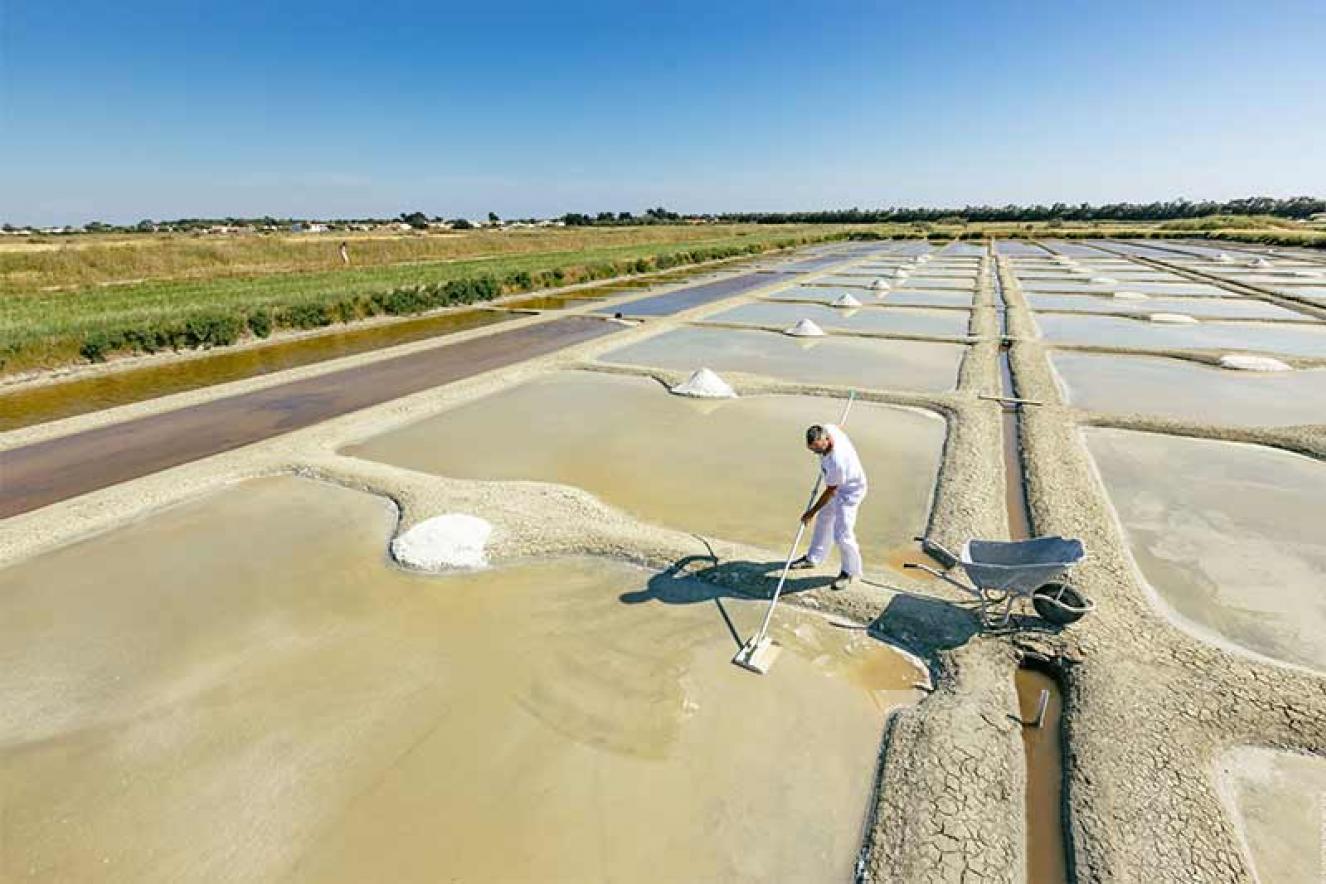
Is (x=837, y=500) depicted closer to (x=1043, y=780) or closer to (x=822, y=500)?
(x=822, y=500)

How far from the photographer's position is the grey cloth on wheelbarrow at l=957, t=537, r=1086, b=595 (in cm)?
403

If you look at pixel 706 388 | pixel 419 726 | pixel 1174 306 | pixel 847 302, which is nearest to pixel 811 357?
pixel 706 388

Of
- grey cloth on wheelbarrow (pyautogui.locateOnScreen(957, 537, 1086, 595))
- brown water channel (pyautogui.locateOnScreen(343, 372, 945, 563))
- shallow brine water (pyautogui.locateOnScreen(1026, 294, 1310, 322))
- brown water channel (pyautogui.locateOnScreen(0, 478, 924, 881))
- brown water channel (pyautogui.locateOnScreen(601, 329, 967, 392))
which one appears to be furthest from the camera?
shallow brine water (pyautogui.locateOnScreen(1026, 294, 1310, 322))

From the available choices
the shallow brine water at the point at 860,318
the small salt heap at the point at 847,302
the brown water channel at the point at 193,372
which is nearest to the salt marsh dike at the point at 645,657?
the brown water channel at the point at 193,372

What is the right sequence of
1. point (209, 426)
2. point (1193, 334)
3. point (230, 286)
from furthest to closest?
point (230, 286) < point (1193, 334) < point (209, 426)

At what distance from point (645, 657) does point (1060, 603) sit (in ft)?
9.50

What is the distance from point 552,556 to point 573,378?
693 cm

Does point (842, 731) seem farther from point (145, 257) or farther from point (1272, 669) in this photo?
point (145, 257)

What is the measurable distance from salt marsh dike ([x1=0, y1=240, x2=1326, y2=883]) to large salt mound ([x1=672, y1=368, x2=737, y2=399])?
40.1 inches

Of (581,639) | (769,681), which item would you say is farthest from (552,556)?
(769,681)

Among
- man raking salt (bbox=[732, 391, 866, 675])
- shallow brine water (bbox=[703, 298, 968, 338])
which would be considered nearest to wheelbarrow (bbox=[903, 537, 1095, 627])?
man raking salt (bbox=[732, 391, 866, 675])

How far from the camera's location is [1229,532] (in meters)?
5.92

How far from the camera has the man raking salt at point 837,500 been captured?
181 inches

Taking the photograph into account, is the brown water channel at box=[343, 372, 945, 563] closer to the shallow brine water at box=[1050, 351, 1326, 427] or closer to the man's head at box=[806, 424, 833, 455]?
the man's head at box=[806, 424, 833, 455]
